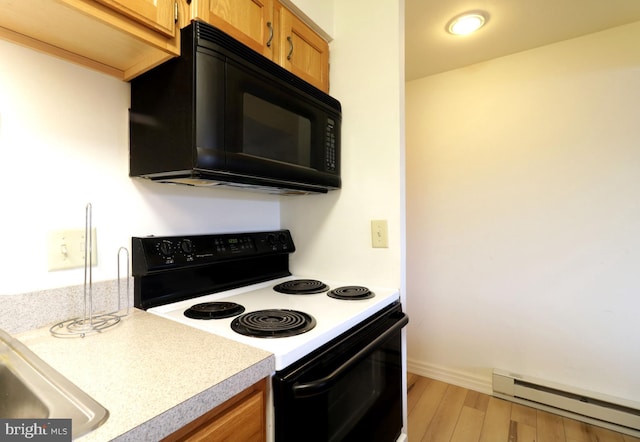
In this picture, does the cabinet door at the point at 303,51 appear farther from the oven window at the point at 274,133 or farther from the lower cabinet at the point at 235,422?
the lower cabinet at the point at 235,422

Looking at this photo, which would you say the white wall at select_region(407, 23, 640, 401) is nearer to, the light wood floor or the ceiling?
the ceiling

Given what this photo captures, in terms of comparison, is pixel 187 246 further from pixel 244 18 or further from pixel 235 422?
pixel 244 18

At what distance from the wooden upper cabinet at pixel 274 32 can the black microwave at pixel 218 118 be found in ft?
0.31

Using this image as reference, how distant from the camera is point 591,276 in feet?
5.72

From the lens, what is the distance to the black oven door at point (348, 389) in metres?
0.69

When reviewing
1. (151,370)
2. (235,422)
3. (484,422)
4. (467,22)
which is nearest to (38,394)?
(151,370)

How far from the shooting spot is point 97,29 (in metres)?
0.78

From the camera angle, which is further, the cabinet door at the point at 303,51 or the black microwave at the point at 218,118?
the cabinet door at the point at 303,51

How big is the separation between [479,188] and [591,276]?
78cm

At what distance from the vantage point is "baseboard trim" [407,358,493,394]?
81.2 inches

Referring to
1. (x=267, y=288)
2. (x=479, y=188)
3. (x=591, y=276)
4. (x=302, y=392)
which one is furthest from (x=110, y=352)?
(x=591, y=276)

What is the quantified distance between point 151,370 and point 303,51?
126 centimetres

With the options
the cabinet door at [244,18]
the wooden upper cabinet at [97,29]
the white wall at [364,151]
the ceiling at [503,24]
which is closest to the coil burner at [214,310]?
the white wall at [364,151]

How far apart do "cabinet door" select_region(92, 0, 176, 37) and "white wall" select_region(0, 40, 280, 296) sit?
333 millimetres
